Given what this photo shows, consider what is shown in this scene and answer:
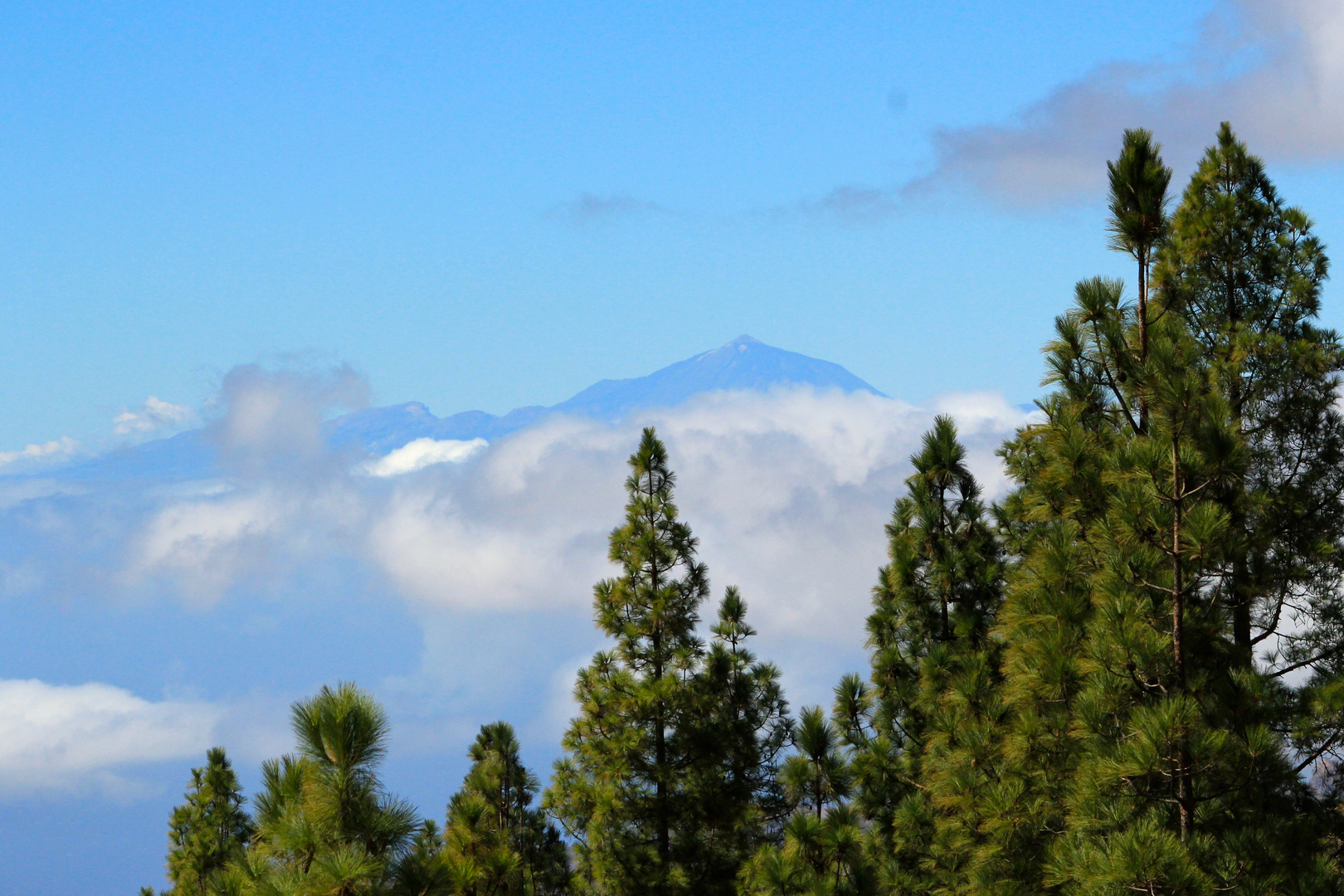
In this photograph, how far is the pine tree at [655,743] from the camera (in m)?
20.7

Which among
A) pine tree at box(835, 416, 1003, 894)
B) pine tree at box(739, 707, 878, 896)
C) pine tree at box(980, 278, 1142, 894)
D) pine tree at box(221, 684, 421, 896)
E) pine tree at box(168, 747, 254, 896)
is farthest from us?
pine tree at box(168, 747, 254, 896)

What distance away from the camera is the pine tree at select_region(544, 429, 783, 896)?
68.0 ft

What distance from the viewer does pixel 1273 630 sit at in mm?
13344

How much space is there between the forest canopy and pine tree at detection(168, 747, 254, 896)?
705 centimetres

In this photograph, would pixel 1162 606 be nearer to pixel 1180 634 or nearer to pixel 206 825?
pixel 1180 634

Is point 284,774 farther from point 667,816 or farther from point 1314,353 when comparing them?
point 667,816

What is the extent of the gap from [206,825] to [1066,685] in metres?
18.8

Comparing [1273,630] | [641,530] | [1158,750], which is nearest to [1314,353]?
[1273,630]

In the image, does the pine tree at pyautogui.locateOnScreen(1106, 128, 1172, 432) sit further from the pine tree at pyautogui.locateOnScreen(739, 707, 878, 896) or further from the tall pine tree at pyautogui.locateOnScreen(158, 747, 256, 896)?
the tall pine tree at pyautogui.locateOnScreen(158, 747, 256, 896)

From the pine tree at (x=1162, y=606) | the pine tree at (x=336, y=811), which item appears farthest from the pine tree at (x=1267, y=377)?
the pine tree at (x=336, y=811)

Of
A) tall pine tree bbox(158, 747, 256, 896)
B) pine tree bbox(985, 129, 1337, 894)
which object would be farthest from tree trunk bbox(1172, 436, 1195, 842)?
tall pine tree bbox(158, 747, 256, 896)

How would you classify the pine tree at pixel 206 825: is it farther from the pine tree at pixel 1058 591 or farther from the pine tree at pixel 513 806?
the pine tree at pixel 1058 591

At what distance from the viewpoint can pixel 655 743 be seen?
21000 mm

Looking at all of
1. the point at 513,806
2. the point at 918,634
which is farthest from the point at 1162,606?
the point at 513,806
